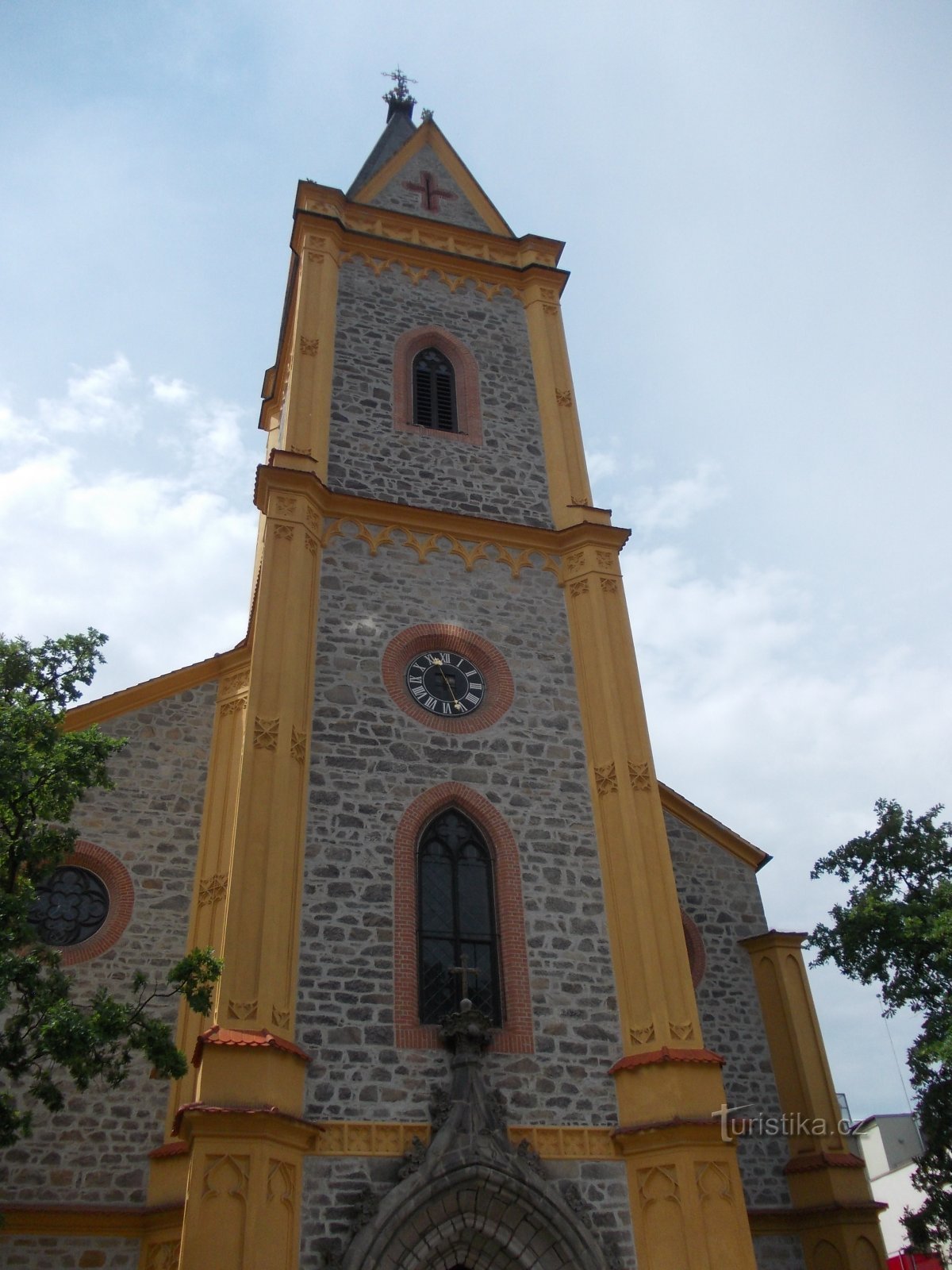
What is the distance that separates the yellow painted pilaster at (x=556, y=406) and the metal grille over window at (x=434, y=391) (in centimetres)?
165

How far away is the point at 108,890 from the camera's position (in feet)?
45.3

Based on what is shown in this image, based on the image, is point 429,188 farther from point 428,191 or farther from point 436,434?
point 436,434

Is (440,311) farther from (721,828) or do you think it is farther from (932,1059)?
(932,1059)

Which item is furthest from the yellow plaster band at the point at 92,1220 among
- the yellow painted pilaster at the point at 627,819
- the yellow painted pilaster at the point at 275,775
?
the yellow painted pilaster at the point at 275,775

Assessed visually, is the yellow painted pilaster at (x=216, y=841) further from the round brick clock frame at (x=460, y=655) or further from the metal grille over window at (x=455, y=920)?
the metal grille over window at (x=455, y=920)

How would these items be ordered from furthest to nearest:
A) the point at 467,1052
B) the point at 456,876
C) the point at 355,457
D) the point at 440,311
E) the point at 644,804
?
1. the point at 440,311
2. the point at 355,457
3. the point at 644,804
4. the point at 456,876
5. the point at 467,1052

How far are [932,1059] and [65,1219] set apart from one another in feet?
35.7

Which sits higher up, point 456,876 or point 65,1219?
point 456,876

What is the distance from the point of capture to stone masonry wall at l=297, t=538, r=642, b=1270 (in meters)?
11.3

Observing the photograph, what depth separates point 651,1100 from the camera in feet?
37.7

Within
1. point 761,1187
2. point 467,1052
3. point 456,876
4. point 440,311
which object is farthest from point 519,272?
point 761,1187

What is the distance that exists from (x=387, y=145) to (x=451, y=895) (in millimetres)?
19720

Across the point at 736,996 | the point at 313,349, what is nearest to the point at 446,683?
the point at 736,996

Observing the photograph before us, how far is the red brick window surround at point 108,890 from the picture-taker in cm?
1324
